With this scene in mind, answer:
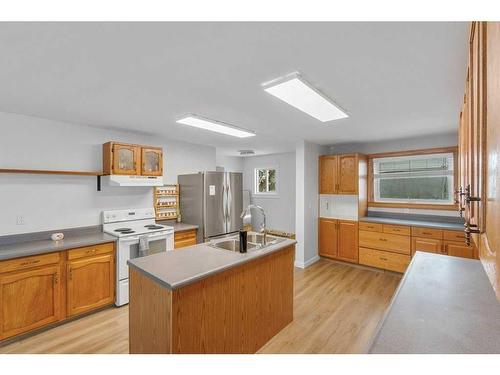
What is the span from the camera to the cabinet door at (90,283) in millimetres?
2574

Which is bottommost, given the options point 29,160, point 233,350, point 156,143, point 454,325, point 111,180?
point 233,350

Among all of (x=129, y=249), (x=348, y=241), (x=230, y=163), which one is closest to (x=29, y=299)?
(x=129, y=249)

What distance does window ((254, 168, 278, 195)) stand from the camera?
6369mm

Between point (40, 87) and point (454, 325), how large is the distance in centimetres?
313

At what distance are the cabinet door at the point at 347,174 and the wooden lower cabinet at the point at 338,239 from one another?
1.95 feet

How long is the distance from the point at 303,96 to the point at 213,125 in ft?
4.51

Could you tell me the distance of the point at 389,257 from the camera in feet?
13.0

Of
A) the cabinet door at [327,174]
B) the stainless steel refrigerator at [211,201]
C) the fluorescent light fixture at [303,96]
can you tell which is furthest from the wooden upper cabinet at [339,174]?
the fluorescent light fixture at [303,96]

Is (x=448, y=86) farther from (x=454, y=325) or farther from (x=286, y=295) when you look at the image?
(x=286, y=295)

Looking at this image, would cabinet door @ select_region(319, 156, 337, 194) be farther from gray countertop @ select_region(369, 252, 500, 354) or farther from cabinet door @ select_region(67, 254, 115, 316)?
cabinet door @ select_region(67, 254, 115, 316)

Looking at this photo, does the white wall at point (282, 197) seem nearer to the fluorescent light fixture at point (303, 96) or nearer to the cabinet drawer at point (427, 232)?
the cabinet drawer at point (427, 232)

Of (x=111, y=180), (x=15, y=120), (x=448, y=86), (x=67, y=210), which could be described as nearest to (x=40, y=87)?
(x=15, y=120)

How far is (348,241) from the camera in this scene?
4.39 meters

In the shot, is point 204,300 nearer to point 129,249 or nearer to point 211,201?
point 129,249
